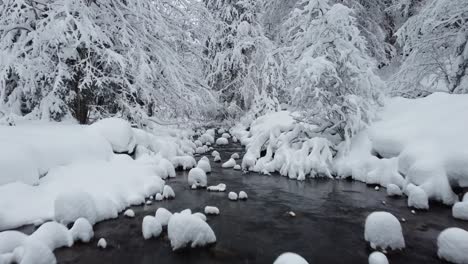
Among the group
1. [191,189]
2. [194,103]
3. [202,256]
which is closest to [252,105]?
[194,103]

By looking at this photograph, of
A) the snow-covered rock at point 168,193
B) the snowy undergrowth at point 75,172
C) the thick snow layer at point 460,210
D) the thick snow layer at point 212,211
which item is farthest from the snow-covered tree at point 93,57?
the thick snow layer at point 460,210

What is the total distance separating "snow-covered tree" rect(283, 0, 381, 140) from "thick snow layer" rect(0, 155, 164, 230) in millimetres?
5175

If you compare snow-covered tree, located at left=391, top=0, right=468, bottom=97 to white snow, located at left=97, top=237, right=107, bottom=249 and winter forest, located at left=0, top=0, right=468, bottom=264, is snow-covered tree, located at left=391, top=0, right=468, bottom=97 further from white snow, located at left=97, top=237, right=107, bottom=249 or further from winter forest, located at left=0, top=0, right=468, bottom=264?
white snow, located at left=97, top=237, right=107, bottom=249

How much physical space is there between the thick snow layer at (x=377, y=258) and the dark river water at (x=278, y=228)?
200 millimetres

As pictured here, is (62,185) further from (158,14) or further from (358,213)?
(158,14)

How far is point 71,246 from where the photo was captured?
523cm

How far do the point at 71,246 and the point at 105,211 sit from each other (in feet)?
4.08

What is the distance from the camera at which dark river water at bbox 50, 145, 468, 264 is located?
196 inches

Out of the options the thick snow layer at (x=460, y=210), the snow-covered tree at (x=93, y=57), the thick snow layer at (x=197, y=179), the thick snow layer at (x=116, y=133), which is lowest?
the thick snow layer at (x=197, y=179)

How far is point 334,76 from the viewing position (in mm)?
10328

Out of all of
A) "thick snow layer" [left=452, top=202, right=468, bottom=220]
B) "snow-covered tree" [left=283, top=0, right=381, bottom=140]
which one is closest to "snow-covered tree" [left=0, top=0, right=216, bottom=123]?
"snow-covered tree" [left=283, top=0, right=381, bottom=140]

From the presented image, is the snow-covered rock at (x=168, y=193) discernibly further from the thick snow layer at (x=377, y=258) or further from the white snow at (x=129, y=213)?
the thick snow layer at (x=377, y=258)

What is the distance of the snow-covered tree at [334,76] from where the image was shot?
33.8ft

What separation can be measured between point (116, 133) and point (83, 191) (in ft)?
12.3
